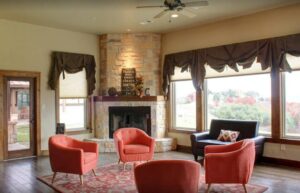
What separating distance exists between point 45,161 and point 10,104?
159cm

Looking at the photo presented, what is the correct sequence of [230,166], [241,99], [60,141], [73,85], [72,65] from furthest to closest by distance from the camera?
[73,85] < [72,65] < [241,99] < [60,141] < [230,166]

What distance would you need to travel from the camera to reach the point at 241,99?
6836 mm

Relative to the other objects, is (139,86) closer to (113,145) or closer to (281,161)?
(113,145)

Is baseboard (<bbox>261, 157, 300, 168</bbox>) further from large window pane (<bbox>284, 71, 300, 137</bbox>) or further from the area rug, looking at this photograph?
the area rug

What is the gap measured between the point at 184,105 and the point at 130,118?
1.56 meters

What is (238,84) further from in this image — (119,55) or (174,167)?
(174,167)

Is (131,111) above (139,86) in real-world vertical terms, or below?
below

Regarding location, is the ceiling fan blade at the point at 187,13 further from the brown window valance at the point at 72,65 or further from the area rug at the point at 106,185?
the area rug at the point at 106,185

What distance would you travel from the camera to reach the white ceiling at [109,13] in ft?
18.4

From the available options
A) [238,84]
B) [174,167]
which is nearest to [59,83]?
[238,84]

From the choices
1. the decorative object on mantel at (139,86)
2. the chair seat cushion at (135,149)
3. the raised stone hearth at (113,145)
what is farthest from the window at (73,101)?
the chair seat cushion at (135,149)

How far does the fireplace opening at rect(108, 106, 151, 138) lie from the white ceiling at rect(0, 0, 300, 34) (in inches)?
85.6

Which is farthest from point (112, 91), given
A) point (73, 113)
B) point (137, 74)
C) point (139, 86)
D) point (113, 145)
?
point (113, 145)

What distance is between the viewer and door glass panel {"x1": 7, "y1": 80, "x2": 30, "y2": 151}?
22.5 ft
